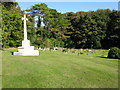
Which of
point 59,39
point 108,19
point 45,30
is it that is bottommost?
point 59,39

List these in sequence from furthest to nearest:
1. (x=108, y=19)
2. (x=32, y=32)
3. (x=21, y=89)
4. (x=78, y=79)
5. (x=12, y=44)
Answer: (x=108, y=19) < (x=32, y=32) < (x=12, y=44) < (x=78, y=79) < (x=21, y=89)

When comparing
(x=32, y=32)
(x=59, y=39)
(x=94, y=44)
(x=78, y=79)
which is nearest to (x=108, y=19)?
(x=94, y=44)

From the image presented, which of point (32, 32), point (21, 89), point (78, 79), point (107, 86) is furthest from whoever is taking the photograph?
point (32, 32)

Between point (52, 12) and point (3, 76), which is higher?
point (52, 12)

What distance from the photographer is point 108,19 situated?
31281mm

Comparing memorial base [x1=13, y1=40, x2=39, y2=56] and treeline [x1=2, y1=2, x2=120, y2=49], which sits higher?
treeline [x1=2, y1=2, x2=120, y2=49]

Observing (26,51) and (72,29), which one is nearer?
(26,51)

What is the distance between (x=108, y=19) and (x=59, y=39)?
14.5 m

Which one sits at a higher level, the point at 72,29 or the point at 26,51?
the point at 72,29

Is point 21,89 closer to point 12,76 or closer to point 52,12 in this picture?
point 12,76

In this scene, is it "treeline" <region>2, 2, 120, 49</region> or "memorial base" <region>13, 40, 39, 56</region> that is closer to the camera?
"memorial base" <region>13, 40, 39, 56</region>

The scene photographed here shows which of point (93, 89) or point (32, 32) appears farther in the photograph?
point (32, 32)

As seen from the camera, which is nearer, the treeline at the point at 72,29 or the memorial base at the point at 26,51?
the memorial base at the point at 26,51

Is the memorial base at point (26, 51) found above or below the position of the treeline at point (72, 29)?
below
